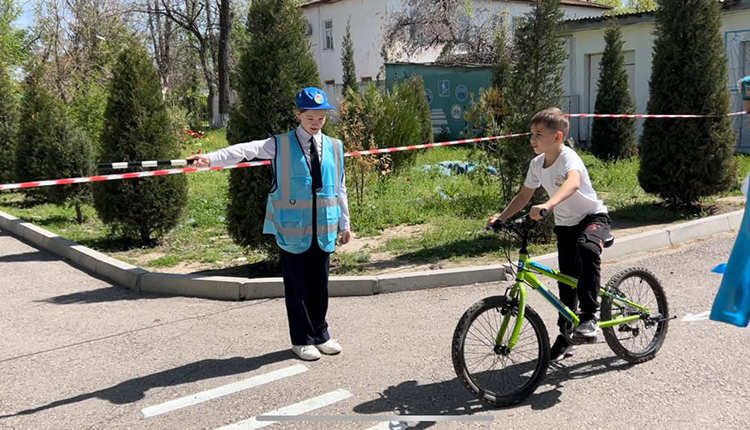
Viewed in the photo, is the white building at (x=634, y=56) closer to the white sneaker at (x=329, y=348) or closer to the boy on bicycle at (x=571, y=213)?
the boy on bicycle at (x=571, y=213)

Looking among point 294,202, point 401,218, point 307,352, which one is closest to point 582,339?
point 307,352

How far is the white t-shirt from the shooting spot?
4305 millimetres

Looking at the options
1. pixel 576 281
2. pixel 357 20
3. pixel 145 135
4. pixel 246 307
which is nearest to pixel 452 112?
pixel 357 20

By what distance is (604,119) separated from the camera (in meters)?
16.5

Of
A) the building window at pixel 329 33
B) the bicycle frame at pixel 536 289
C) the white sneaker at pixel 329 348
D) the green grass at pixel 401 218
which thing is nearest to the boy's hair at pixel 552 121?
the bicycle frame at pixel 536 289

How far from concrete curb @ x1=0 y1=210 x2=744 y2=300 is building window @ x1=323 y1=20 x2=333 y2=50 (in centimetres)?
3026

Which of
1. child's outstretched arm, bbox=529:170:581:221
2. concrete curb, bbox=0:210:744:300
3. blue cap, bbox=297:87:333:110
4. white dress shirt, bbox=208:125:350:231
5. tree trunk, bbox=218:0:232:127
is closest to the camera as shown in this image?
child's outstretched arm, bbox=529:170:581:221

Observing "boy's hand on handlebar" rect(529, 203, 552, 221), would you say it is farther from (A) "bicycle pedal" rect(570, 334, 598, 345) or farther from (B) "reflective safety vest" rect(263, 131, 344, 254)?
(B) "reflective safety vest" rect(263, 131, 344, 254)

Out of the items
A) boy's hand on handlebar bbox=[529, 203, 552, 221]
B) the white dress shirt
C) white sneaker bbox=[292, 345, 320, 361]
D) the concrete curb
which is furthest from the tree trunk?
boy's hand on handlebar bbox=[529, 203, 552, 221]

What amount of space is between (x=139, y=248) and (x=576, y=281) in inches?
264

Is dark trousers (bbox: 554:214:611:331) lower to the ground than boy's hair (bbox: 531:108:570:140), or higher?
lower

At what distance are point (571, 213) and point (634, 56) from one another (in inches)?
652

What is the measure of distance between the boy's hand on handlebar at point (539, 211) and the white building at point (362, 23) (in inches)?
1086

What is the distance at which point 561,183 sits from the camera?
4.29 m
